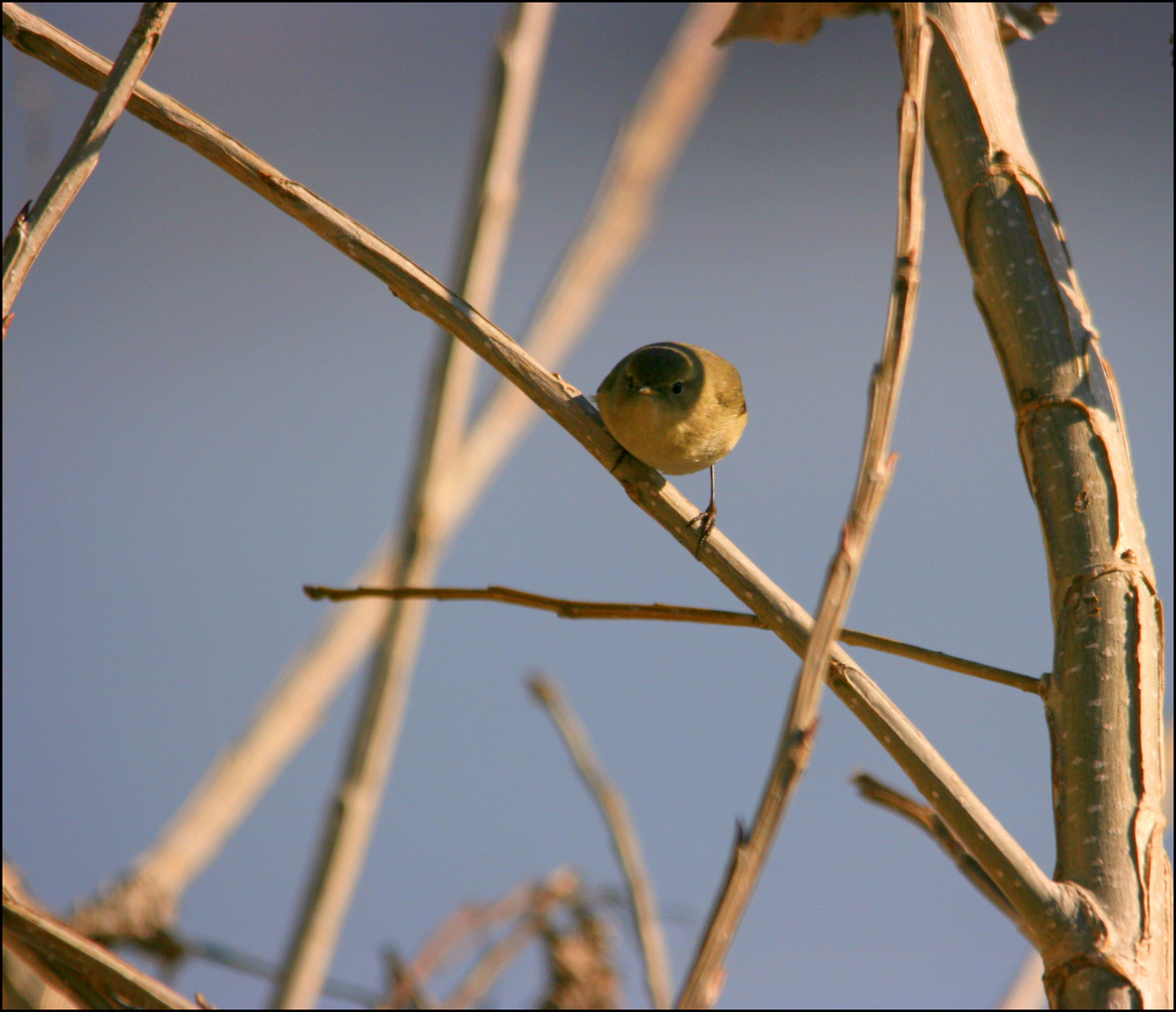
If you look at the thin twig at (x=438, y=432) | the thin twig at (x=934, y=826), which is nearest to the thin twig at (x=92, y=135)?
the thin twig at (x=438, y=432)

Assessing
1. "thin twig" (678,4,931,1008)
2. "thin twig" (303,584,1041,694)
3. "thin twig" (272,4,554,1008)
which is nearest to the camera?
"thin twig" (678,4,931,1008)

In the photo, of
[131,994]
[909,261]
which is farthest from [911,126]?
[131,994]

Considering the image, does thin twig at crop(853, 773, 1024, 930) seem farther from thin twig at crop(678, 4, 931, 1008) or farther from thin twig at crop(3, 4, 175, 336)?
thin twig at crop(3, 4, 175, 336)

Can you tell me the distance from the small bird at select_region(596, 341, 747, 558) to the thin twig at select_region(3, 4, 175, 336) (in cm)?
100

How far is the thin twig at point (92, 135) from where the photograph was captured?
89 cm

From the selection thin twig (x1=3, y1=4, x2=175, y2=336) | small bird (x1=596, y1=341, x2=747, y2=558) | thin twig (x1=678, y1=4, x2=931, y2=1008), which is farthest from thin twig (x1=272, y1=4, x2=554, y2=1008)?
thin twig (x1=678, y1=4, x2=931, y2=1008)

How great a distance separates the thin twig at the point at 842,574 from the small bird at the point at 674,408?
1036mm

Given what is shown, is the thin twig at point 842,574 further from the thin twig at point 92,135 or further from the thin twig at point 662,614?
the thin twig at point 92,135

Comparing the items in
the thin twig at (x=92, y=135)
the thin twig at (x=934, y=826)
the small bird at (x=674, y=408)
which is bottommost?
the thin twig at (x=934, y=826)

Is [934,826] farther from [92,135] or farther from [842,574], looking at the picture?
[92,135]

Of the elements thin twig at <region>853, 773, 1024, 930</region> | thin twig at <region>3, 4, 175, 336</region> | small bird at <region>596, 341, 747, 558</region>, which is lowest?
thin twig at <region>853, 773, 1024, 930</region>

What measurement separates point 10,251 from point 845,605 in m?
0.74

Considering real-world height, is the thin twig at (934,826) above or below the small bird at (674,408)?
below

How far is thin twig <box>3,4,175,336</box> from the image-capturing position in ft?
2.91
